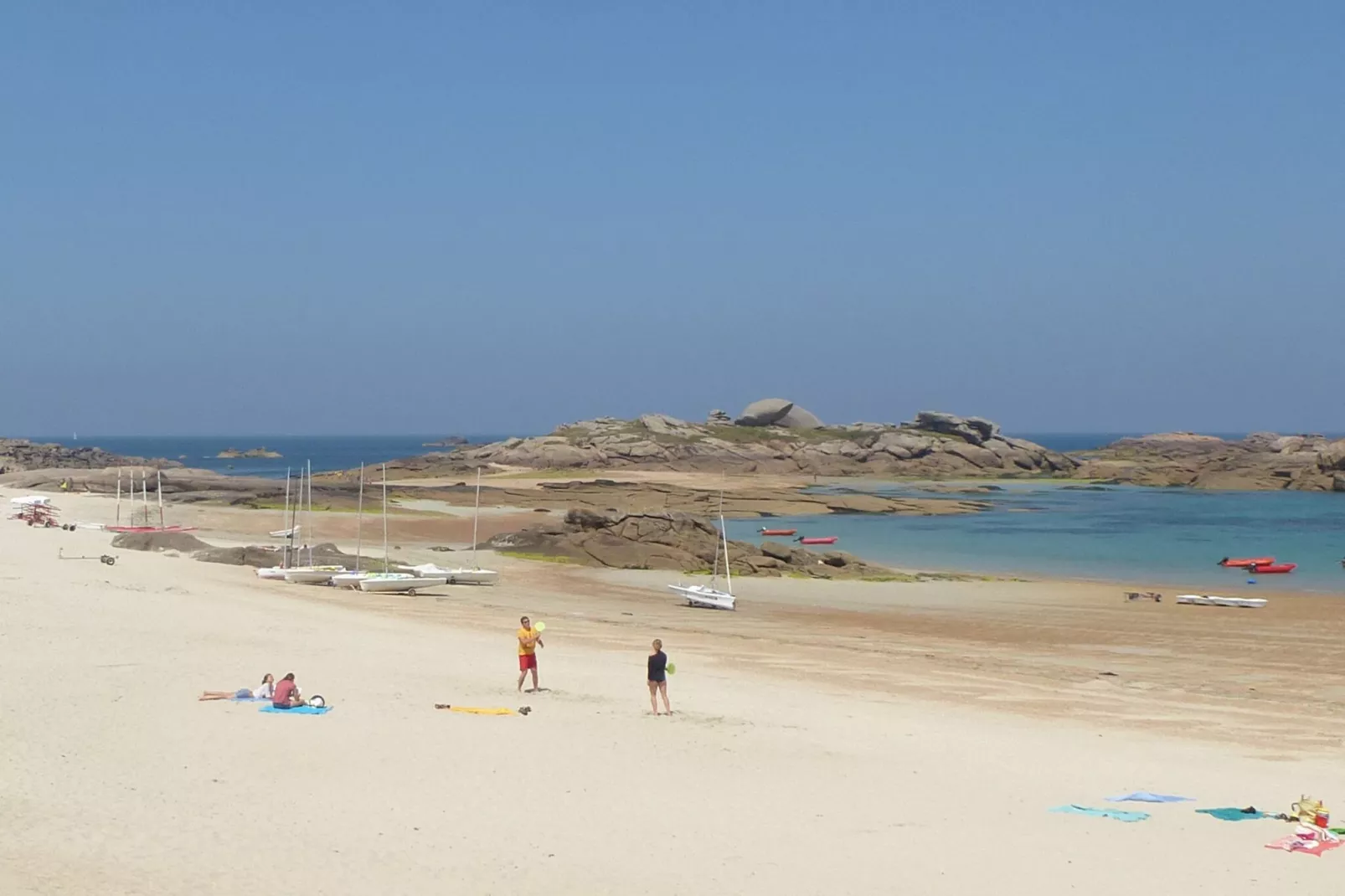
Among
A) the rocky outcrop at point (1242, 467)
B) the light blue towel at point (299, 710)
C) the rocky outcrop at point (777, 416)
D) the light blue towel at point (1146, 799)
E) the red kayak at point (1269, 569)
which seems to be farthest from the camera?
the rocky outcrop at point (777, 416)

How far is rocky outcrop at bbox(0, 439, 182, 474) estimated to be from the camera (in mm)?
114812

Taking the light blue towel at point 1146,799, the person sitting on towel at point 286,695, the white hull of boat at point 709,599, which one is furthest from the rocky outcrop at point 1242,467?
the person sitting on towel at point 286,695

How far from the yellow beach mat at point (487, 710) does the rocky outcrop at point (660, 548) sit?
28103 mm

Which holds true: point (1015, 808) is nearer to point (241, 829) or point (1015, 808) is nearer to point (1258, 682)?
point (241, 829)

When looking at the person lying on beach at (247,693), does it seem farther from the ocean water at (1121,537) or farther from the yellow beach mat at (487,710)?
the ocean water at (1121,537)

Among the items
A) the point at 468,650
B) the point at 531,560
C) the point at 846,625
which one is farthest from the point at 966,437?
the point at 468,650

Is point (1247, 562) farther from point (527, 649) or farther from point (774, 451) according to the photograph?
point (774, 451)

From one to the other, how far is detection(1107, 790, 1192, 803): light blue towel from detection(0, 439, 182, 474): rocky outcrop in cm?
10935

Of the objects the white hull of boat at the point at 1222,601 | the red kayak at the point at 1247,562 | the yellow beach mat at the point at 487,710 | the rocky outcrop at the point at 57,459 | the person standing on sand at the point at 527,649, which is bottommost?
the white hull of boat at the point at 1222,601

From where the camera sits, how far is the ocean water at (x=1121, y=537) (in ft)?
166

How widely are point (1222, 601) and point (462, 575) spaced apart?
80.9 ft

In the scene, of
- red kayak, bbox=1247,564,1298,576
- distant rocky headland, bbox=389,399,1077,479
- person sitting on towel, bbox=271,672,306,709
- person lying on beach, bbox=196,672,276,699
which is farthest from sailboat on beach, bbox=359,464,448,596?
distant rocky headland, bbox=389,399,1077,479

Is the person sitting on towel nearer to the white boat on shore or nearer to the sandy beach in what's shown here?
the sandy beach

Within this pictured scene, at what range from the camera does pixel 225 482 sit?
274 ft
